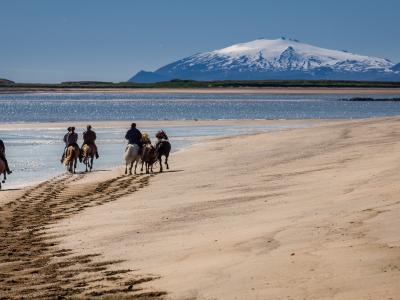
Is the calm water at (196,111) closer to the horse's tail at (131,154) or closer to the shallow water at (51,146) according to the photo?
the shallow water at (51,146)

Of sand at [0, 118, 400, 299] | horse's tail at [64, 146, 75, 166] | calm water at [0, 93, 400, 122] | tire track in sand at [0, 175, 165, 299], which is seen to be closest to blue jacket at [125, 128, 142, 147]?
horse's tail at [64, 146, 75, 166]

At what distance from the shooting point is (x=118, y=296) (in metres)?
9.81

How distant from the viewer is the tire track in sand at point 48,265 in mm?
10250

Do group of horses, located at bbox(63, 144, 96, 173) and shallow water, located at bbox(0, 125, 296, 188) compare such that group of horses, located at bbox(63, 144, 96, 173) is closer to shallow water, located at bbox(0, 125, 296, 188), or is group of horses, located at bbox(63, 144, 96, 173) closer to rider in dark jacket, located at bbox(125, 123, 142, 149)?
shallow water, located at bbox(0, 125, 296, 188)

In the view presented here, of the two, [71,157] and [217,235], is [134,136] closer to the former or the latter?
[71,157]

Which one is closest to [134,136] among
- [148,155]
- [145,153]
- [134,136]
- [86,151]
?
[134,136]

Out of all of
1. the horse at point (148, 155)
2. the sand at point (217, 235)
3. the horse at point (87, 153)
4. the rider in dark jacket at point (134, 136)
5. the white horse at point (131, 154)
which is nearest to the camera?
the sand at point (217, 235)

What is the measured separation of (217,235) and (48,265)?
2653mm

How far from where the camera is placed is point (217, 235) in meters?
13.2

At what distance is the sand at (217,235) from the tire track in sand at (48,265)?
25 mm

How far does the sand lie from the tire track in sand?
3 cm

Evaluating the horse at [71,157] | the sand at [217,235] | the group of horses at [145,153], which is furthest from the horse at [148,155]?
the sand at [217,235]

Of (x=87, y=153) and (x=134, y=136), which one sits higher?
(x=134, y=136)

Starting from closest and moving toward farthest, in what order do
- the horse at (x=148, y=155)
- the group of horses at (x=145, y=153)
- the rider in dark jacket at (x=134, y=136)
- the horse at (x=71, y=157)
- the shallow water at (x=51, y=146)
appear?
the group of horses at (x=145, y=153)
the horse at (x=148, y=155)
the rider in dark jacket at (x=134, y=136)
the shallow water at (x=51, y=146)
the horse at (x=71, y=157)
